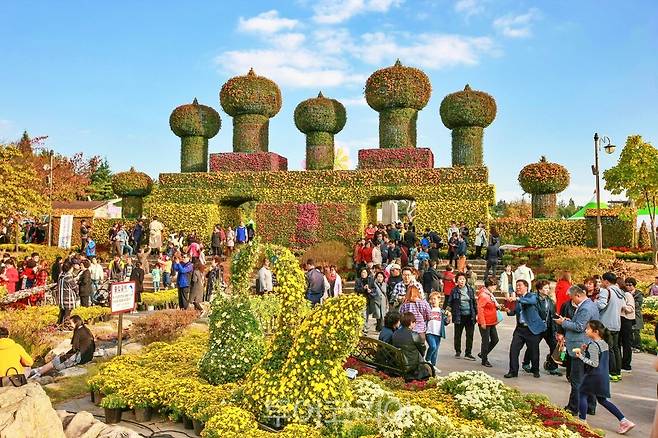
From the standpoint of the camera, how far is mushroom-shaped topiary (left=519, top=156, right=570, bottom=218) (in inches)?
912

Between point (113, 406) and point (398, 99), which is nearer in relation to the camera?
point (113, 406)

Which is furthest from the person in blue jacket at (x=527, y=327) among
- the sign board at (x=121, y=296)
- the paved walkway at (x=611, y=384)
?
the sign board at (x=121, y=296)

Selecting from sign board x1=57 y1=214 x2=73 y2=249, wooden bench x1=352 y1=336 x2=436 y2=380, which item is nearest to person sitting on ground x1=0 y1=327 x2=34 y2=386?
wooden bench x1=352 y1=336 x2=436 y2=380

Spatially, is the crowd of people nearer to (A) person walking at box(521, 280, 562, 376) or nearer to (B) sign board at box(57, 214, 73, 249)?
(A) person walking at box(521, 280, 562, 376)

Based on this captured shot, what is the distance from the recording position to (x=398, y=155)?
24.0m

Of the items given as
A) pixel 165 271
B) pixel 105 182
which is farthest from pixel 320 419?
pixel 105 182

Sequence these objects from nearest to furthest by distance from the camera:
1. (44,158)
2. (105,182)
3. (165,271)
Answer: (165,271)
(44,158)
(105,182)

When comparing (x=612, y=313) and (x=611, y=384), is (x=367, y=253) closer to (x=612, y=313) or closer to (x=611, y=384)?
(x=612, y=313)

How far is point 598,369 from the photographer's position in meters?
6.52

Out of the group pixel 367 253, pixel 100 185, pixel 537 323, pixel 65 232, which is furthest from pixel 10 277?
pixel 100 185

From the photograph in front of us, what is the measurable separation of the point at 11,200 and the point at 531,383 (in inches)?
928

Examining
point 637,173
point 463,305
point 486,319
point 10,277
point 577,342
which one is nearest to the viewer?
point 577,342

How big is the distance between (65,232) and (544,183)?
22258mm

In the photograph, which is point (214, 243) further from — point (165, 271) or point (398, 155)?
point (398, 155)
